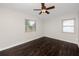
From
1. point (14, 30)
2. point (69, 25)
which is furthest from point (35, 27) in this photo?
point (69, 25)

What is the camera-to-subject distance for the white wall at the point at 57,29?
4.49 ft

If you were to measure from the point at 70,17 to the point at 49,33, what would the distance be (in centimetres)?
41

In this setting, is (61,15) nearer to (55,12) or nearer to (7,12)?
(55,12)

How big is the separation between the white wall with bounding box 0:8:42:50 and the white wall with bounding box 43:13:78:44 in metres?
0.14

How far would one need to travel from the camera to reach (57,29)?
1443 mm

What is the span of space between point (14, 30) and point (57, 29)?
69 centimetres

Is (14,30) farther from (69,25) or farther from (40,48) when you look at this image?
(69,25)

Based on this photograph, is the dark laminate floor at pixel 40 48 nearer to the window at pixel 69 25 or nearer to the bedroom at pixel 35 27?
the bedroom at pixel 35 27

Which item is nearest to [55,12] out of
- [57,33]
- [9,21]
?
[57,33]

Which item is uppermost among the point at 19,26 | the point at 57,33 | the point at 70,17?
the point at 70,17

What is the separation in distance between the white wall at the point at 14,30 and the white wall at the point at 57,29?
0.14 meters

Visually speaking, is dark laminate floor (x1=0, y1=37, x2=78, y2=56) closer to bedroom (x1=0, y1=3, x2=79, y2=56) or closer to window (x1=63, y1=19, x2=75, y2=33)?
bedroom (x1=0, y1=3, x2=79, y2=56)

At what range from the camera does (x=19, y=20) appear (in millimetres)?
1359

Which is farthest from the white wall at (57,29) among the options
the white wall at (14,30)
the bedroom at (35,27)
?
the white wall at (14,30)
